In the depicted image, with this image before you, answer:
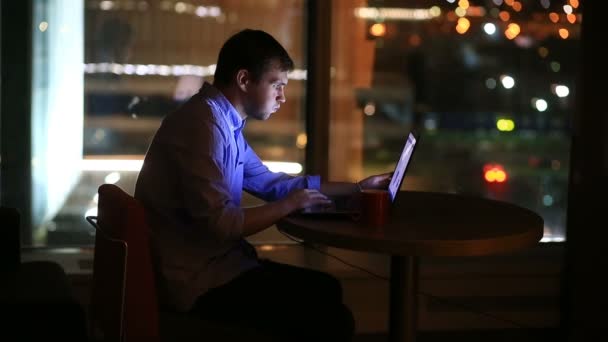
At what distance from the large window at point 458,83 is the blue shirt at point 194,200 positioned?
1530 mm

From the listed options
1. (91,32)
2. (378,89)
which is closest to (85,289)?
(91,32)

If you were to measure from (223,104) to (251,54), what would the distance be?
16 cm

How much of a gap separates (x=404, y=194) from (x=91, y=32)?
158cm

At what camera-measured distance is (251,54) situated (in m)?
2.32

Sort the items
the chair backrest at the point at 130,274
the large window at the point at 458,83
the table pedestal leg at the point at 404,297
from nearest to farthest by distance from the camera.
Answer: the chair backrest at the point at 130,274
the table pedestal leg at the point at 404,297
the large window at the point at 458,83

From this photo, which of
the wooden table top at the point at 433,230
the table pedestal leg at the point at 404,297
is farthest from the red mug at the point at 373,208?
the table pedestal leg at the point at 404,297

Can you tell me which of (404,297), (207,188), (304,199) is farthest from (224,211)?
(404,297)

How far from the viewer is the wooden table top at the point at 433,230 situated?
2059 millimetres

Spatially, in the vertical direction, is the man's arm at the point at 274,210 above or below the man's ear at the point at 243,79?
below

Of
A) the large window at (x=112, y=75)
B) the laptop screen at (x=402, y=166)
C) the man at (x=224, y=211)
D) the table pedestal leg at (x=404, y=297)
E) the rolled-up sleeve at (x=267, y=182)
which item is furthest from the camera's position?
the large window at (x=112, y=75)

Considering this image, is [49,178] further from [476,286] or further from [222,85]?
[476,286]

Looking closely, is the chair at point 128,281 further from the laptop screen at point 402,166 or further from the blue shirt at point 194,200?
the laptop screen at point 402,166

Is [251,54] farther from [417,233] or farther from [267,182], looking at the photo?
[417,233]

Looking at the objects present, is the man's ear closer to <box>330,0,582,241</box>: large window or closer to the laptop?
the laptop
